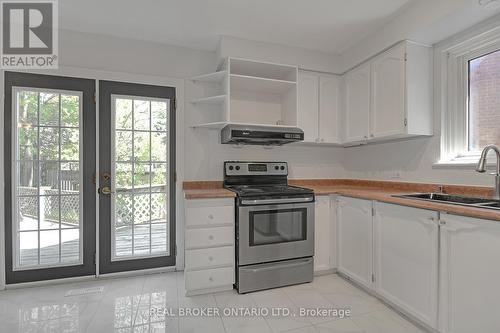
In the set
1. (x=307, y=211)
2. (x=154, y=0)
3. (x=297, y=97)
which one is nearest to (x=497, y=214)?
(x=307, y=211)

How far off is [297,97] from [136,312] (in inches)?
99.5

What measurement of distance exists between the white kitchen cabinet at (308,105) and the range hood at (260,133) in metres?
0.24

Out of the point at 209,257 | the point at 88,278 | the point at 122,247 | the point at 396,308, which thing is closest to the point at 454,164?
the point at 396,308

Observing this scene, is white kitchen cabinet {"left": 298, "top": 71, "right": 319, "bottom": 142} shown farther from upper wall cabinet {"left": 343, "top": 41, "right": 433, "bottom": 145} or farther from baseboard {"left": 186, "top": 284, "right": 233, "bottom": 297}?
baseboard {"left": 186, "top": 284, "right": 233, "bottom": 297}

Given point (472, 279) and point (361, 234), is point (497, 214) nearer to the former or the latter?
point (472, 279)

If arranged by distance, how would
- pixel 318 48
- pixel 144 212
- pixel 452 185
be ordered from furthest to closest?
1. pixel 318 48
2. pixel 144 212
3. pixel 452 185

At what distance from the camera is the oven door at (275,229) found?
2277 mm

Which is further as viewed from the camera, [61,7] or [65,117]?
[65,117]

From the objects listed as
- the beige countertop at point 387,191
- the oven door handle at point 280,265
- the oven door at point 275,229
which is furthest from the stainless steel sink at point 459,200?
the oven door handle at point 280,265

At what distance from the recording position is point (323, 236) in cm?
262

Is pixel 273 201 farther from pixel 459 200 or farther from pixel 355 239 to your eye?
pixel 459 200

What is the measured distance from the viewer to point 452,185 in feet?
6.89

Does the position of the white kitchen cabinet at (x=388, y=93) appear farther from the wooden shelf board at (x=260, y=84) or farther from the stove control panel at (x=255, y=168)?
the stove control panel at (x=255, y=168)

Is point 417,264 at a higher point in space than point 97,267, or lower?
higher
